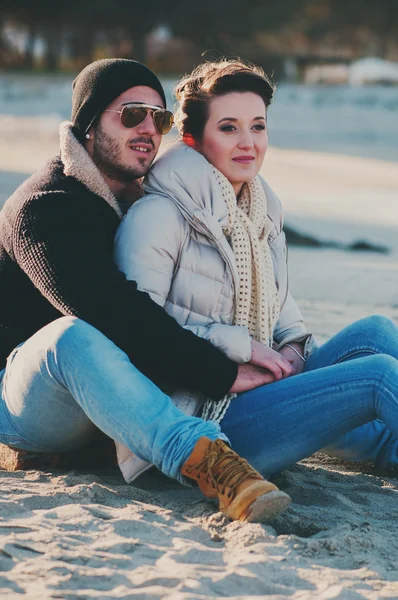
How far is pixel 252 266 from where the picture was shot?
4.06 metres

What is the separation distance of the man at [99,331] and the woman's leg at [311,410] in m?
0.14

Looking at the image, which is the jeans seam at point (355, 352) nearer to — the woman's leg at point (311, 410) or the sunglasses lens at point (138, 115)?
the woman's leg at point (311, 410)

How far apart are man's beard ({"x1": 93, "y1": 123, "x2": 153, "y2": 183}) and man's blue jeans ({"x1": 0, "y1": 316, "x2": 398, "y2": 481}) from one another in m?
0.84

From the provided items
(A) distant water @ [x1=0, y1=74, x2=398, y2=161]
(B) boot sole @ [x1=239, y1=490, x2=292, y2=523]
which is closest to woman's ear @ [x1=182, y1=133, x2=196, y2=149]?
(B) boot sole @ [x1=239, y1=490, x2=292, y2=523]

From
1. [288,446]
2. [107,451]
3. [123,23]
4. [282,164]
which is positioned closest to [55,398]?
[107,451]

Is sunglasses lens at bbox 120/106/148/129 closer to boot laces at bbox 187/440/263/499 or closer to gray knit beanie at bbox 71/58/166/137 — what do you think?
gray knit beanie at bbox 71/58/166/137

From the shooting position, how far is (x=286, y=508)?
336 centimetres

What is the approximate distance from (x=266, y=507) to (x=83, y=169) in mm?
1462

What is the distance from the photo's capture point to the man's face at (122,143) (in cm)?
409

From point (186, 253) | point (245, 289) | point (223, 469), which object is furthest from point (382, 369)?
point (186, 253)

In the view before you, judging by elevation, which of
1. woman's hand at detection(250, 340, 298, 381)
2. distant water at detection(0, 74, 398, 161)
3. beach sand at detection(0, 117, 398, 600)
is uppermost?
distant water at detection(0, 74, 398, 161)

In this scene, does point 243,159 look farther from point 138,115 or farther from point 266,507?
point 266,507

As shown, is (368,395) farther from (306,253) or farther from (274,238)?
(306,253)

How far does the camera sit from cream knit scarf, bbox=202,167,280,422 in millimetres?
3957
